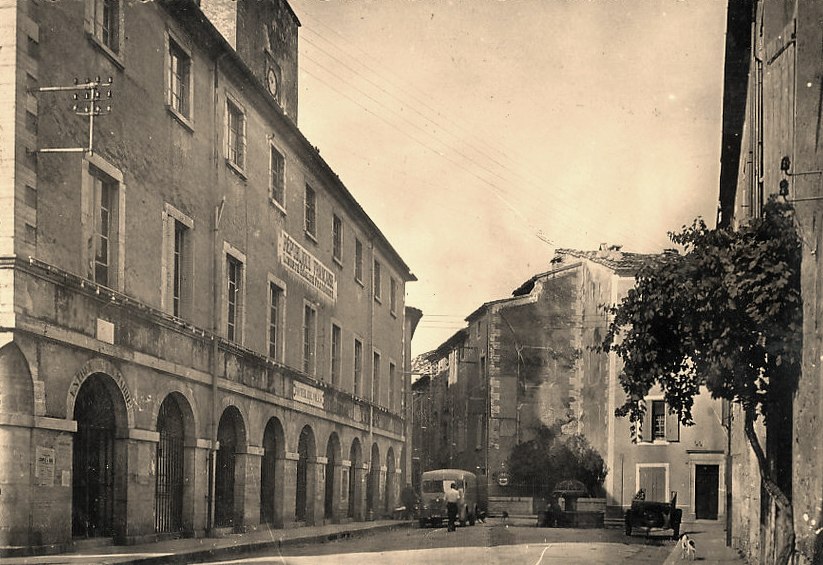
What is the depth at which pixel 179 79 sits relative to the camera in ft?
57.4

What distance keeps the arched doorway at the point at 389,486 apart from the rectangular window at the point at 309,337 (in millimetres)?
9419

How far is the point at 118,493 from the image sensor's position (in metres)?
14.7

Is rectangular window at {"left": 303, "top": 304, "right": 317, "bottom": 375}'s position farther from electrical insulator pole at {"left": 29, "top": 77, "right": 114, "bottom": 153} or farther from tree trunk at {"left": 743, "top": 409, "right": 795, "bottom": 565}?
tree trunk at {"left": 743, "top": 409, "right": 795, "bottom": 565}

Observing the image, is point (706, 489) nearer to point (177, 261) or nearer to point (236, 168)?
point (236, 168)

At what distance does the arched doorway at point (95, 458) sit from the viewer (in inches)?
547

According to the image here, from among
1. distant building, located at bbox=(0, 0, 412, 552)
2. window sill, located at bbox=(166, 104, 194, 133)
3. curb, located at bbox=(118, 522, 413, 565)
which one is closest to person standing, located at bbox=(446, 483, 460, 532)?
curb, located at bbox=(118, 522, 413, 565)

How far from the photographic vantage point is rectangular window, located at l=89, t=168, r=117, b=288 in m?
14.1

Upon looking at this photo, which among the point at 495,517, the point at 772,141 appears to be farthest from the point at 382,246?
the point at 772,141

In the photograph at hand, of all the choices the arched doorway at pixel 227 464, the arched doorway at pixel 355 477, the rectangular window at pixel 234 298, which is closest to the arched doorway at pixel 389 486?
the arched doorway at pixel 355 477

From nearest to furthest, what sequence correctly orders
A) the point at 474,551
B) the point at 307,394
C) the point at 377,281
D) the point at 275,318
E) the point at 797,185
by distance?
1. the point at 797,185
2. the point at 474,551
3. the point at 275,318
4. the point at 307,394
5. the point at 377,281

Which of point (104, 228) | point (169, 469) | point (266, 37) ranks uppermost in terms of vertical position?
point (266, 37)

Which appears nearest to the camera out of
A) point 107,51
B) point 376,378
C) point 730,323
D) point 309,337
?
point 730,323

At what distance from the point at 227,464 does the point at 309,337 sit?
20.4ft

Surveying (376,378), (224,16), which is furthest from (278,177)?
(376,378)
